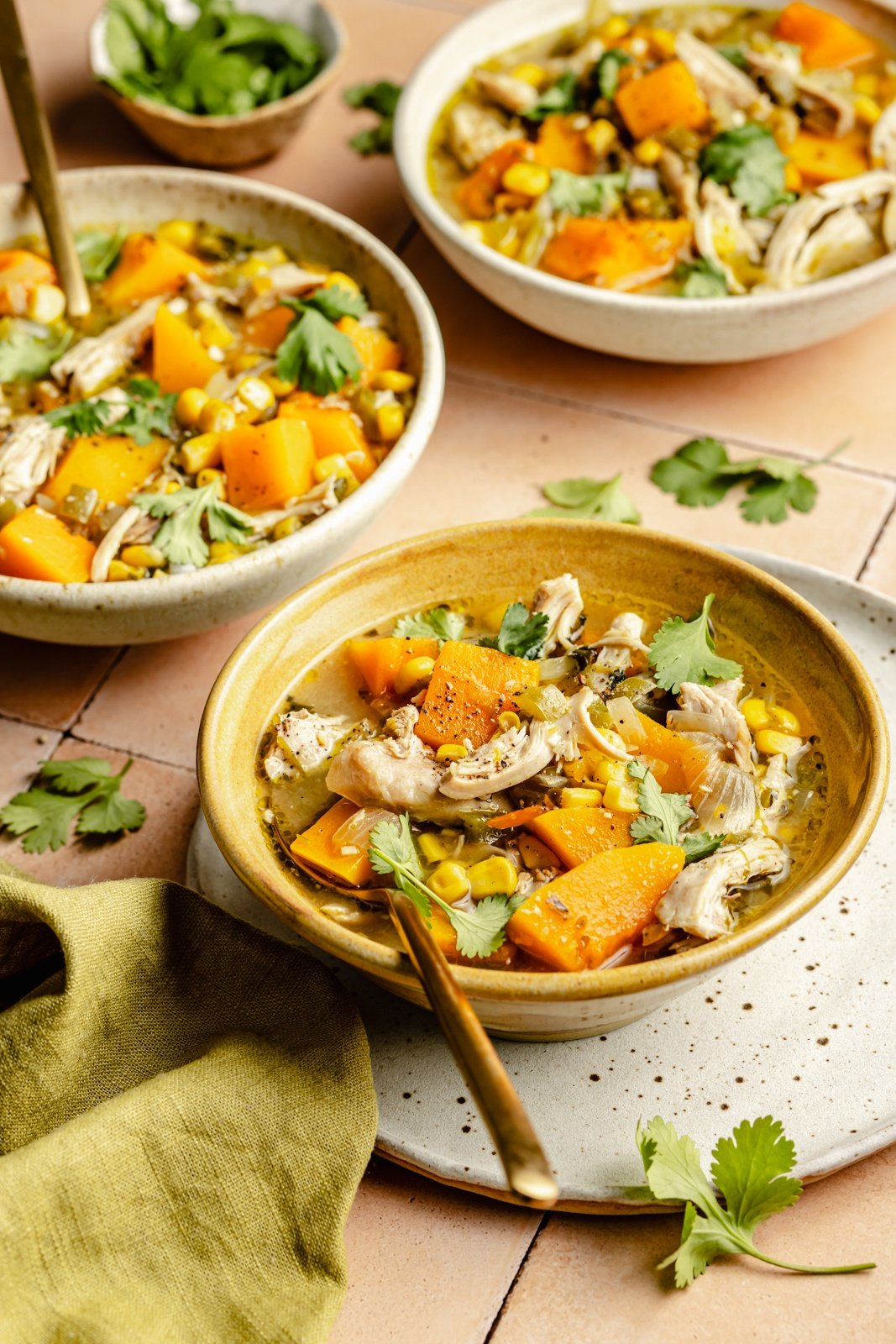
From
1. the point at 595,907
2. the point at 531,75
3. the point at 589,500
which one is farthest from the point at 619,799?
the point at 531,75

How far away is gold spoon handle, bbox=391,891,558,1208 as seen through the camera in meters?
1.53

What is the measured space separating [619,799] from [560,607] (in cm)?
42

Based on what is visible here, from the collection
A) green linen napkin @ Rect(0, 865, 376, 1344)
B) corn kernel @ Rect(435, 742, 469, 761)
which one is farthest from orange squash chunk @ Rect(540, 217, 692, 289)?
green linen napkin @ Rect(0, 865, 376, 1344)

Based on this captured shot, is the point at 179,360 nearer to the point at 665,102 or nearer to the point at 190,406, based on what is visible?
the point at 190,406

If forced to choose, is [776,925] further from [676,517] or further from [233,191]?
[233,191]

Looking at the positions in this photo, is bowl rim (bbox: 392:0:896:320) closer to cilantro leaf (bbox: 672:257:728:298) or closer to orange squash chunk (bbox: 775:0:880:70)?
cilantro leaf (bbox: 672:257:728:298)

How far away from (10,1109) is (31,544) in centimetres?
108

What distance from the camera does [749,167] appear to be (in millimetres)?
3424

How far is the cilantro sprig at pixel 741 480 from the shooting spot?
10.4 ft

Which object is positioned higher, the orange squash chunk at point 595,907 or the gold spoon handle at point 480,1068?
the gold spoon handle at point 480,1068

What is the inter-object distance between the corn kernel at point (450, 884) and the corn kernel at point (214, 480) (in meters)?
1.11

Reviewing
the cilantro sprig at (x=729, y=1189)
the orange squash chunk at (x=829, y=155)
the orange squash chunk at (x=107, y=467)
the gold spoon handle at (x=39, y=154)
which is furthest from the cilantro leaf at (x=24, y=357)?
the cilantro sprig at (x=729, y=1189)

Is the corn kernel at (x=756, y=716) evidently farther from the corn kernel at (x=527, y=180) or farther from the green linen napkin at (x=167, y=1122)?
the corn kernel at (x=527, y=180)

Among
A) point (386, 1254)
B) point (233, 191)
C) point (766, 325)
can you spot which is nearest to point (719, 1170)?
point (386, 1254)
